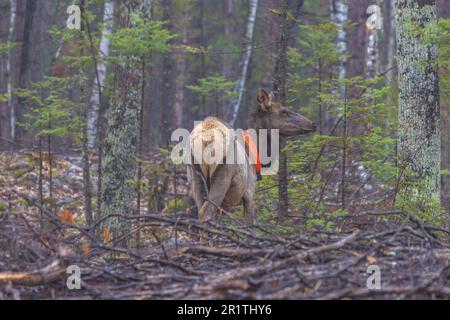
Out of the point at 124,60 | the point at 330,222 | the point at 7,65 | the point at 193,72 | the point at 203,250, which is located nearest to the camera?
the point at 203,250

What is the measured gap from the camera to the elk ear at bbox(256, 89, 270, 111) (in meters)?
12.7

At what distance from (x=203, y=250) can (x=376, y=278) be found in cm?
158

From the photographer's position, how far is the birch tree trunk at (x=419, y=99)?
36.8 feet

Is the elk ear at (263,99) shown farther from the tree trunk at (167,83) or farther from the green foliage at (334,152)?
the tree trunk at (167,83)

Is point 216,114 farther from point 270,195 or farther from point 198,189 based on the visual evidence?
point 198,189

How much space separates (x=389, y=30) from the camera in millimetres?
31828

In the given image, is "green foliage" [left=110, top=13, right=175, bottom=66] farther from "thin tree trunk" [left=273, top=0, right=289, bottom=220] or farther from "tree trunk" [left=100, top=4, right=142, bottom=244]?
"thin tree trunk" [left=273, top=0, right=289, bottom=220]

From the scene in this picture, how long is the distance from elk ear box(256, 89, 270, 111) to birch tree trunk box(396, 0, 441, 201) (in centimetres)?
222

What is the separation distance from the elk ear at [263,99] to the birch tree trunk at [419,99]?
222cm

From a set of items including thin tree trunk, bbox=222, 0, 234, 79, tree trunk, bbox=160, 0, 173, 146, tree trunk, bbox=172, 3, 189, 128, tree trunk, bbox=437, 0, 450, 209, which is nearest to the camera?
tree trunk, bbox=437, 0, 450, 209

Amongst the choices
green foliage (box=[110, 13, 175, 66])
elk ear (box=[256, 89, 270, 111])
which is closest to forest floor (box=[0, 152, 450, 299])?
elk ear (box=[256, 89, 270, 111])
